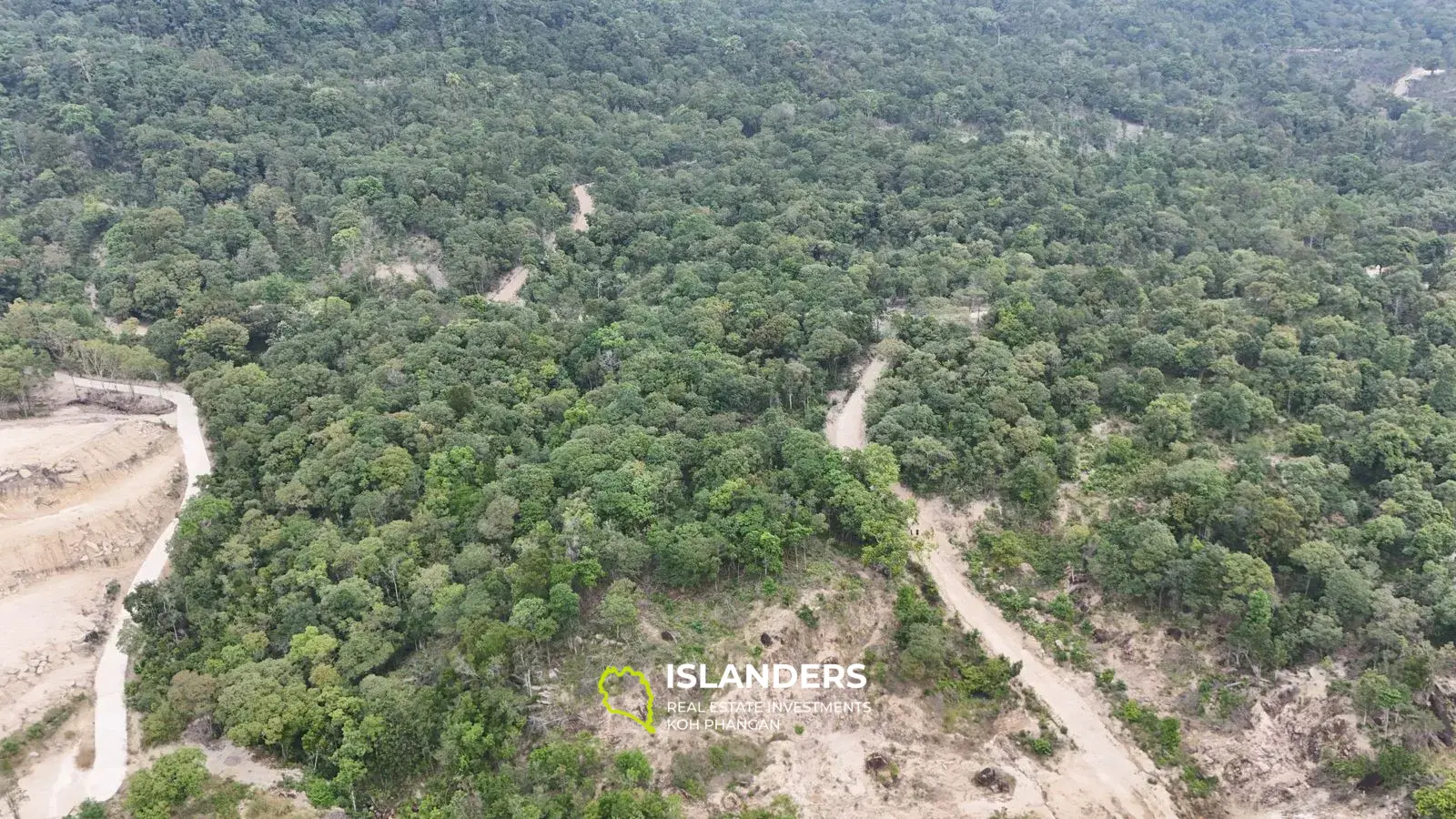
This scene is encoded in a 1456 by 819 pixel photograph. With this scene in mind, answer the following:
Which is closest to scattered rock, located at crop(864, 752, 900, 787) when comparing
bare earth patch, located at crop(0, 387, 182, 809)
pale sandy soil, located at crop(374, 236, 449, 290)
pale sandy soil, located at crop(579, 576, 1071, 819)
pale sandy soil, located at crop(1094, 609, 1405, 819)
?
pale sandy soil, located at crop(579, 576, 1071, 819)

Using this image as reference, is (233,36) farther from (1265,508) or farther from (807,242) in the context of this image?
(1265,508)

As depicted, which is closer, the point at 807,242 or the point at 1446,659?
the point at 1446,659

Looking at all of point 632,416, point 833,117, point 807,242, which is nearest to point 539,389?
point 632,416

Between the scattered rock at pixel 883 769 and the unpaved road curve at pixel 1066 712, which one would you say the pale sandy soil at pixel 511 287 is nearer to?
the unpaved road curve at pixel 1066 712

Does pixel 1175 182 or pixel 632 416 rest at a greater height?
pixel 1175 182

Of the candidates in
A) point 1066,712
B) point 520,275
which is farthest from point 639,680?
point 520,275

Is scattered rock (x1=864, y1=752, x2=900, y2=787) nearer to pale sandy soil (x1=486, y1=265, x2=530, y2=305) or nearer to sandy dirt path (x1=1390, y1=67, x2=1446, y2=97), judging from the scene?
pale sandy soil (x1=486, y1=265, x2=530, y2=305)
